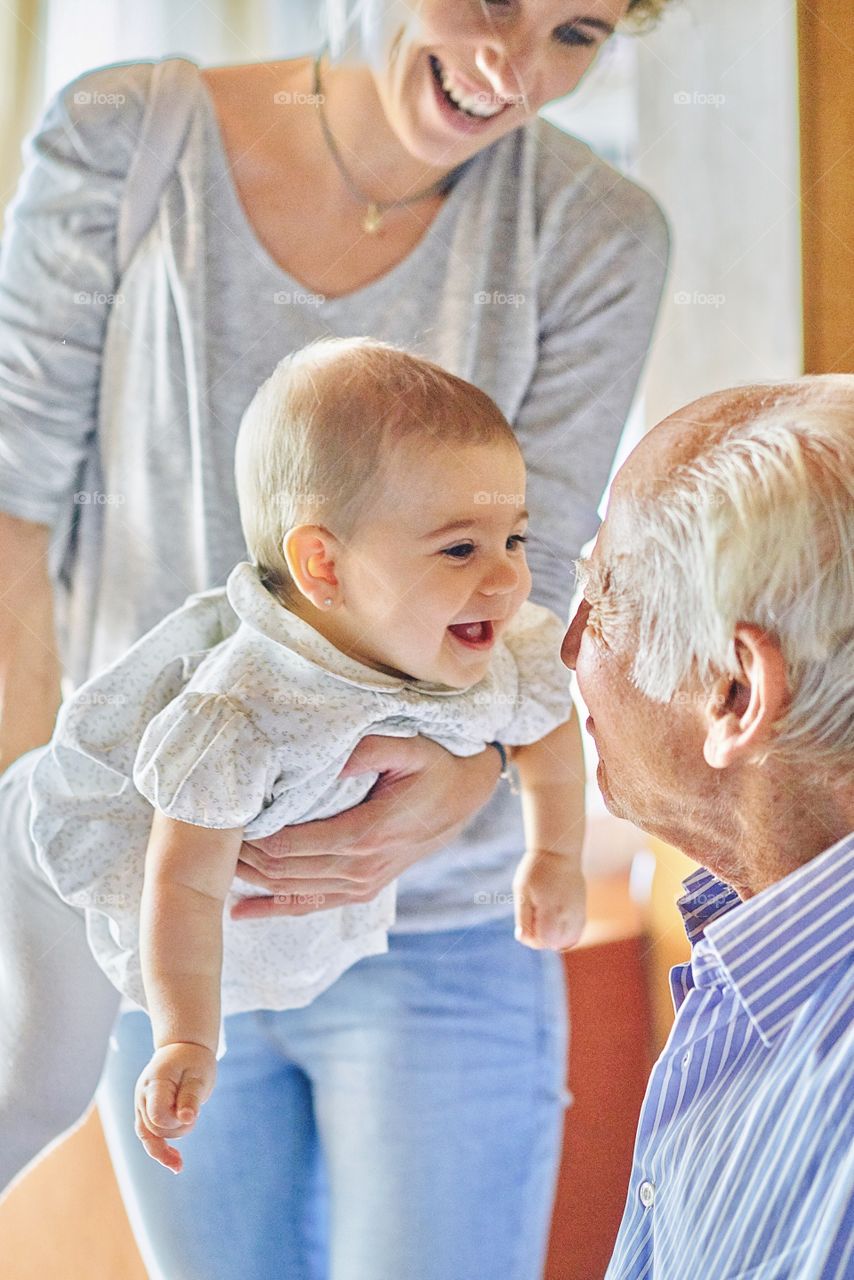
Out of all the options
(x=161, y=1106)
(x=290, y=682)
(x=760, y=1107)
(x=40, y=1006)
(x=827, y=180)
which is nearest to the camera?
(x=760, y=1107)

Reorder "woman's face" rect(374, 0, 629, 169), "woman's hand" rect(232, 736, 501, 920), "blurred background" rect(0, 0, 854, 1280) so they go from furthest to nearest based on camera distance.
Result: 1. "blurred background" rect(0, 0, 854, 1280)
2. "woman's face" rect(374, 0, 629, 169)
3. "woman's hand" rect(232, 736, 501, 920)

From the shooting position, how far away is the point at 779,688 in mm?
741

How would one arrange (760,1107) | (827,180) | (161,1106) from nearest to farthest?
(760,1107), (161,1106), (827,180)

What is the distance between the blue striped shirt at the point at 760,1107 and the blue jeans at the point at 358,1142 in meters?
0.36

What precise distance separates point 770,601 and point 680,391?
2.54ft

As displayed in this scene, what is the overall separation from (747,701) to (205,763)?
1.28ft

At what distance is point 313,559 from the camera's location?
1.01m

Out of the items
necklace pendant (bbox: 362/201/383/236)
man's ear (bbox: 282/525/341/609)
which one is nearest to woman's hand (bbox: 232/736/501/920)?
man's ear (bbox: 282/525/341/609)

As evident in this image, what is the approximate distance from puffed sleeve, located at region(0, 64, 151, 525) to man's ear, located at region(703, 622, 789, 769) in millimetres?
669

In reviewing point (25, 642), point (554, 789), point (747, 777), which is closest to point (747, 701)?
Result: point (747, 777)

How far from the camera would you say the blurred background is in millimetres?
1377

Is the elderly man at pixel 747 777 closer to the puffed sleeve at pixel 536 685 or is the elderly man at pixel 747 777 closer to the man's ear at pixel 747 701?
the man's ear at pixel 747 701

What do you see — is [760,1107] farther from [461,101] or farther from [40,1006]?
[461,101]

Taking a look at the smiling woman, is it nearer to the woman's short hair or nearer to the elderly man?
the woman's short hair
